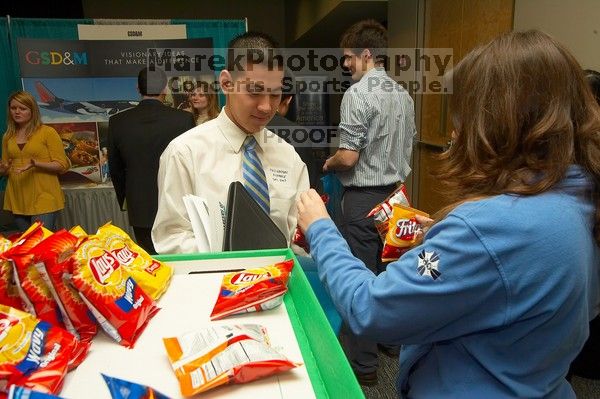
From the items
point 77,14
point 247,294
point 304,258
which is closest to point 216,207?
point 304,258

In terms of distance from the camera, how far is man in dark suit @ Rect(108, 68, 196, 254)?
273 centimetres

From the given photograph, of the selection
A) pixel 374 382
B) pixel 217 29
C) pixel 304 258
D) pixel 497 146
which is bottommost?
pixel 374 382

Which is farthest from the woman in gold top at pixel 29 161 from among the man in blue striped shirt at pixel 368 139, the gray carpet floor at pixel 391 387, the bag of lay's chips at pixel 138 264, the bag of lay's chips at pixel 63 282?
the bag of lay's chips at pixel 63 282

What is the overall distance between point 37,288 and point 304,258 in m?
0.60

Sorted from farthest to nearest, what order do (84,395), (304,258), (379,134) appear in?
(379,134)
(304,258)
(84,395)

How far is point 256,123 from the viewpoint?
4.42ft

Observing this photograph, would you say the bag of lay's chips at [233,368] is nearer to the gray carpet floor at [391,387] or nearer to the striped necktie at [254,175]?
the striped necktie at [254,175]

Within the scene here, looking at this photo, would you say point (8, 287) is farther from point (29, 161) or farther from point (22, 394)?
point (29, 161)

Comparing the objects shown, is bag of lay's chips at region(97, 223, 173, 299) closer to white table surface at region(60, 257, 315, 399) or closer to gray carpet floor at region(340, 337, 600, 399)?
white table surface at region(60, 257, 315, 399)

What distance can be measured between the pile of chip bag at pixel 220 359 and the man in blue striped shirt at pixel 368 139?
2065 millimetres

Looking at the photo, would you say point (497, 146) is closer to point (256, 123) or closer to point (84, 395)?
point (84, 395)

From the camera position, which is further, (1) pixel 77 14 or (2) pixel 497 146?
(1) pixel 77 14

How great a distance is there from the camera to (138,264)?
2.06 ft

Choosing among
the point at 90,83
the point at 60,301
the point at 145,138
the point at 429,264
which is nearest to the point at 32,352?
the point at 60,301
